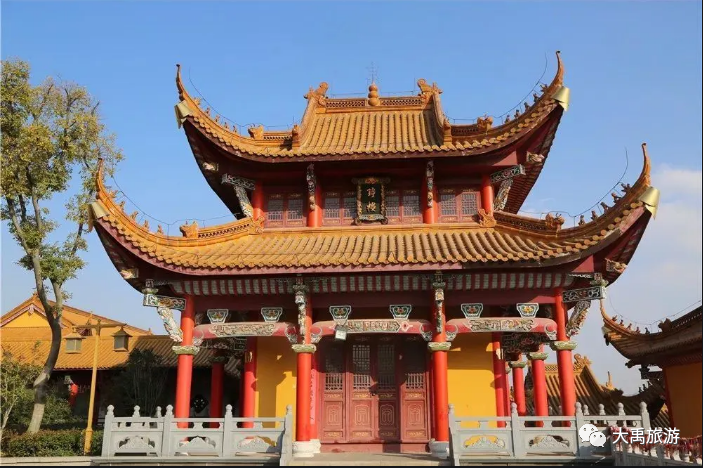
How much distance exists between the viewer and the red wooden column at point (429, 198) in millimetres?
15492

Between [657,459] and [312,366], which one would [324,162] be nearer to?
[312,366]

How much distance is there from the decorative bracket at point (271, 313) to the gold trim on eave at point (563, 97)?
343 inches

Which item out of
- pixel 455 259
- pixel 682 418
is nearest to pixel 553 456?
pixel 455 259

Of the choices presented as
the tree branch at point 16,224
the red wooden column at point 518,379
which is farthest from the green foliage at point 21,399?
the red wooden column at point 518,379

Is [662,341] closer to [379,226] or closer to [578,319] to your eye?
[578,319]

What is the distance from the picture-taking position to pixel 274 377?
14820mm

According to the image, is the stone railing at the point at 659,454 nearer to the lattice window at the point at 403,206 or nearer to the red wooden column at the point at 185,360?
the lattice window at the point at 403,206

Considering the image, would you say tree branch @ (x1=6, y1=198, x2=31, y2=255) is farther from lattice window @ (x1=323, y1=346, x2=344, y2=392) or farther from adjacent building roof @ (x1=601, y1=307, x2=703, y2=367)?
adjacent building roof @ (x1=601, y1=307, x2=703, y2=367)

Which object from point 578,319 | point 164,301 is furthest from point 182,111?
point 578,319

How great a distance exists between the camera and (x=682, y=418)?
1540 centimetres

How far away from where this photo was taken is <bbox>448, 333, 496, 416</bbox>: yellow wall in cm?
1422

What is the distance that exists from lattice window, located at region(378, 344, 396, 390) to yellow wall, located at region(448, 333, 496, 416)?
1.43 meters

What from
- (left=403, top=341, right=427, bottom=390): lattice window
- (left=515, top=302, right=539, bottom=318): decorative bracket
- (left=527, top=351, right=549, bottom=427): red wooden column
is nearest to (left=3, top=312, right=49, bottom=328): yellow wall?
(left=403, top=341, right=427, bottom=390): lattice window

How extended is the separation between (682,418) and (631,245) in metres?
5.65
